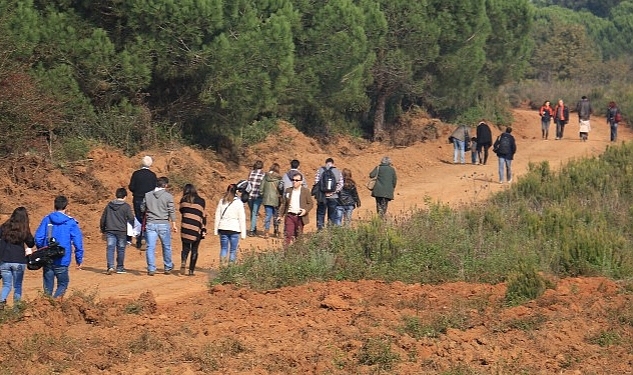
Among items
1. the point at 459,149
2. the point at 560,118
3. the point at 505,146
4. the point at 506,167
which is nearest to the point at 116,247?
the point at 505,146

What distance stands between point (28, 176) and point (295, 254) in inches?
321

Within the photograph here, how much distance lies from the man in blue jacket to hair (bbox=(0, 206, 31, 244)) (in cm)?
52

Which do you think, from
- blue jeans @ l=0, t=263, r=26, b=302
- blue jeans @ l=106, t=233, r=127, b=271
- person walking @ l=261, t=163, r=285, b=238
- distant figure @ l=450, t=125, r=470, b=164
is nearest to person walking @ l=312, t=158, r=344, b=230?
person walking @ l=261, t=163, r=285, b=238

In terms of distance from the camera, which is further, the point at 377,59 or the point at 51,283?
the point at 377,59

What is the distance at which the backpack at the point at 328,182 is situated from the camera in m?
20.2

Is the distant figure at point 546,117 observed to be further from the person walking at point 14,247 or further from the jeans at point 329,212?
the person walking at point 14,247

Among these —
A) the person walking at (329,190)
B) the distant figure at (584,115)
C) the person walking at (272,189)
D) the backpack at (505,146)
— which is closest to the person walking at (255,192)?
the person walking at (272,189)

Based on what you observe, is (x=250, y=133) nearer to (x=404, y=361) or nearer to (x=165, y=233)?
(x=165, y=233)

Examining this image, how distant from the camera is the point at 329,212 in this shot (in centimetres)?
2048

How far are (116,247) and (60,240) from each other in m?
3.57

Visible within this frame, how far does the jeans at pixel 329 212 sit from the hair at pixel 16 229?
25.0ft

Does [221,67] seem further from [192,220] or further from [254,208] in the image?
[192,220]

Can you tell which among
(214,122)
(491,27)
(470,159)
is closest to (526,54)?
(491,27)

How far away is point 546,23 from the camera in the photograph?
72875 mm
